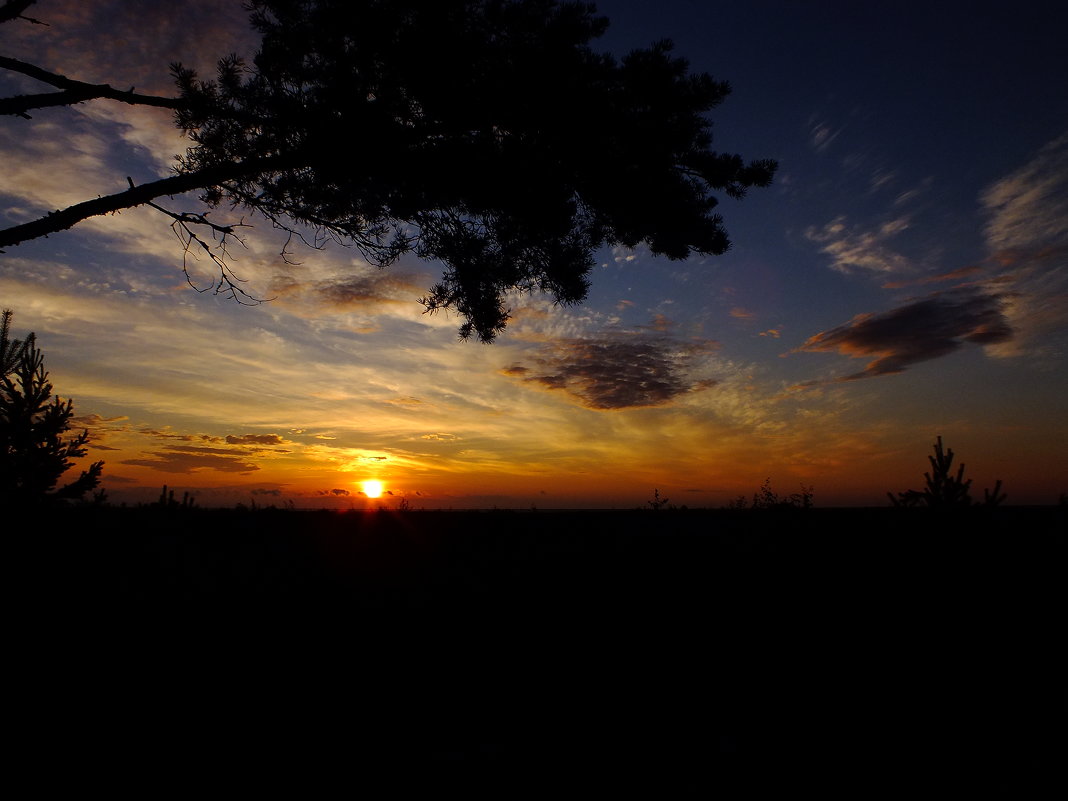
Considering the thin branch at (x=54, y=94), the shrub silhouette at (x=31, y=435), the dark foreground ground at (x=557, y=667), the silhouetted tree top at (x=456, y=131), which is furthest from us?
the shrub silhouette at (x=31, y=435)

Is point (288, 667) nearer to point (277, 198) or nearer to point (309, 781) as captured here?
point (309, 781)

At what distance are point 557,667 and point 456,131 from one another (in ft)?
20.9

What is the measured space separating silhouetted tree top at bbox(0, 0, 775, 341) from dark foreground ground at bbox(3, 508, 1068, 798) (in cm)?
425

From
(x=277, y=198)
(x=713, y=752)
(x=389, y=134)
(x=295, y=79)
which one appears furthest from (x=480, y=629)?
(x=295, y=79)

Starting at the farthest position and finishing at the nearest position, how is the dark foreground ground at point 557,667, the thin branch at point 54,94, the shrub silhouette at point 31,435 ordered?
the shrub silhouette at point 31,435 < the thin branch at point 54,94 < the dark foreground ground at point 557,667

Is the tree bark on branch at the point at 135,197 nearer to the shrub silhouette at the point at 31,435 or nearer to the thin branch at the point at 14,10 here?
the thin branch at the point at 14,10

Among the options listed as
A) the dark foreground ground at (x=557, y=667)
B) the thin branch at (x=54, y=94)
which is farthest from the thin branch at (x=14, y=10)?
the dark foreground ground at (x=557, y=667)

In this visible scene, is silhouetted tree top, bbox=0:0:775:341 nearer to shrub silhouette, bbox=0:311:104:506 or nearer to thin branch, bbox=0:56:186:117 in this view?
thin branch, bbox=0:56:186:117

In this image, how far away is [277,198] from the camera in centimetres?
740

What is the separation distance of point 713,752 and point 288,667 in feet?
8.77

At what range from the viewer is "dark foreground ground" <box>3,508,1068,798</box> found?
2.60 metres

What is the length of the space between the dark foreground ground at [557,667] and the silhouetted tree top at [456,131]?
425cm

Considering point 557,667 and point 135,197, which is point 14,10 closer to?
point 135,197

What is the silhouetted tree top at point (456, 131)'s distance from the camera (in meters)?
6.63
